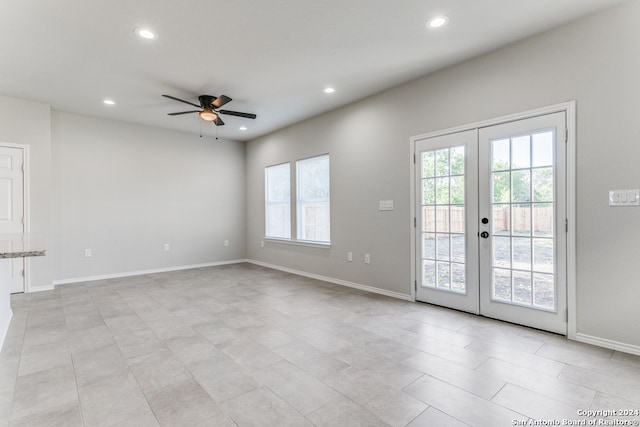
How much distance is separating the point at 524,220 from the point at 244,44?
10.8 feet

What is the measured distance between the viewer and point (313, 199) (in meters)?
5.74

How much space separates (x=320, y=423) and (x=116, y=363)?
5.74 feet

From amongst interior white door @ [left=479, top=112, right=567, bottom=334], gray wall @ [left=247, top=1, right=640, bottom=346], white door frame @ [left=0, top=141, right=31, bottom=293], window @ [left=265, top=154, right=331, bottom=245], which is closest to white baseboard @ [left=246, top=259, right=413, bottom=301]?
gray wall @ [left=247, top=1, right=640, bottom=346]

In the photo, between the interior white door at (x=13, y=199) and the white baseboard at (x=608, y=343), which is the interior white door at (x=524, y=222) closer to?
the white baseboard at (x=608, y=343)

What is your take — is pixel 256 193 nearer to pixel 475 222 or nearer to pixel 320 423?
pixel 475 222

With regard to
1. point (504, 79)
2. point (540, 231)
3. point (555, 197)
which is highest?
point (504, 79)

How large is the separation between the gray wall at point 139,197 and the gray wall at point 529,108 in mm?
3001

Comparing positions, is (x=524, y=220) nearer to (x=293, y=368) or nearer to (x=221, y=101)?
(x=293, y=368)

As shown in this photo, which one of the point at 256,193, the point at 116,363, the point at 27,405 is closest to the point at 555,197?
the point at 116,363

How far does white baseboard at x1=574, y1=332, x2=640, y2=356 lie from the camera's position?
254cm

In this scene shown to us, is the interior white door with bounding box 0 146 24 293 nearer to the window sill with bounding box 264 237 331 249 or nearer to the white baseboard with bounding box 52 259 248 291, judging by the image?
the white baseboard with bounding box 52 259 248 291

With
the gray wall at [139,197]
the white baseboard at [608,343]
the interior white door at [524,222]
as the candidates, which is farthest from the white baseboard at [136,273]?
the white baseboard at [608,343]

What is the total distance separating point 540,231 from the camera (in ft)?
9.97

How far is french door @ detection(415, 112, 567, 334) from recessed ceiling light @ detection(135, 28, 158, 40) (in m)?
3.11
